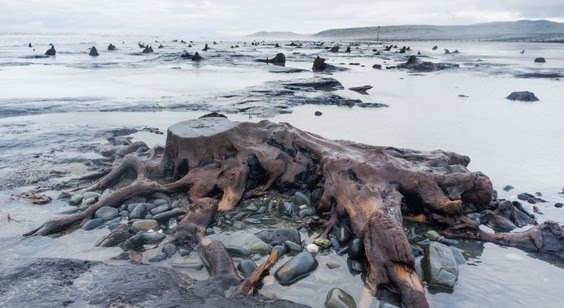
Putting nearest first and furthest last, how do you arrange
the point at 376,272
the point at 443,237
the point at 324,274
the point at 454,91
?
the point at 376,272 → the point at 324,274 → the point at 443,237 → the point at 454,91

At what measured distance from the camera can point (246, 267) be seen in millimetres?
4191

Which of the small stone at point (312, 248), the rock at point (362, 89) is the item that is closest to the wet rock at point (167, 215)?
the small stone at point (312, 248)

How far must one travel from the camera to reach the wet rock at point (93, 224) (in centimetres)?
521

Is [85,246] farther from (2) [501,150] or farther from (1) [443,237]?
(2) [501,150]

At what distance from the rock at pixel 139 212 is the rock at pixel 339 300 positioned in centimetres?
292

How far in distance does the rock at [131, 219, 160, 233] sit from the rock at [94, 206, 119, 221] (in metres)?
0.52

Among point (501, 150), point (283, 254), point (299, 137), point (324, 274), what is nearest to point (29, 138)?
point (299, 137)

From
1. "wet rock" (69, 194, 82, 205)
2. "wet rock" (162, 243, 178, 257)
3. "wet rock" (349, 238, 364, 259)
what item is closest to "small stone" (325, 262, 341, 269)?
"wet rock" (349, 238, 364, 259)

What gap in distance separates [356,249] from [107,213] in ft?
10.9

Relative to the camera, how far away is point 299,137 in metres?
6.38

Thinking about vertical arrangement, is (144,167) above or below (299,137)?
below

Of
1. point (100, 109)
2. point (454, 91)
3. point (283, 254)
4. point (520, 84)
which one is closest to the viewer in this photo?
point (283, 254)

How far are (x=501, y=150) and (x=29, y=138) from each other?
412 inches

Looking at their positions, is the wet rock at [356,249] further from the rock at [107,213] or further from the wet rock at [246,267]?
the rock at [107,213]
